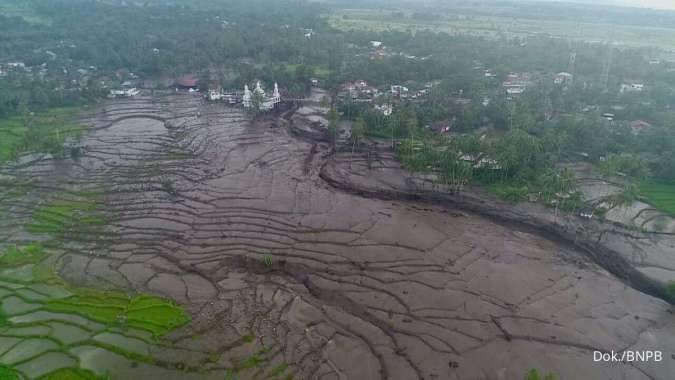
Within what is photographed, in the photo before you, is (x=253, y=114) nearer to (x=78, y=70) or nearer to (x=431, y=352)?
(x=78, y=70)

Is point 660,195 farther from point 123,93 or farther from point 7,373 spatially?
point 123,93

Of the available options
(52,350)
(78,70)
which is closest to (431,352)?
(52,350)

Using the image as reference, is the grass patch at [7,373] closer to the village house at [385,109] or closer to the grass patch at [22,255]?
the grass patch at [22,255]

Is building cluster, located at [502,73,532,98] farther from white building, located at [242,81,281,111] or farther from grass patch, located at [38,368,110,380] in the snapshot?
grass patch, located at [38,368,110,380]

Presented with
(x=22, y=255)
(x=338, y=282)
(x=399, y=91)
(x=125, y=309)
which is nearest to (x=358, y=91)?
(x=399, y=91)

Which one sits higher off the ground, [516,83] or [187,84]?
[516,83]

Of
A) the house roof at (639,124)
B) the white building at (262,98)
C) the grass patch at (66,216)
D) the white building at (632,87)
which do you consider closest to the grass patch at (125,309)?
the grass patch at (66,216)
